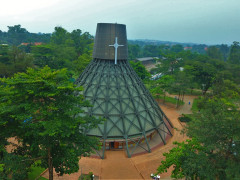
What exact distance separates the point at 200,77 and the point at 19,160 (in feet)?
181

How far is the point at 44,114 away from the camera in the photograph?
12.5 metres

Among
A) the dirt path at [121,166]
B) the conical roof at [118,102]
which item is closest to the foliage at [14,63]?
the conical roof at [118,102]

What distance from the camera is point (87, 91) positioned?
2869 centimetres

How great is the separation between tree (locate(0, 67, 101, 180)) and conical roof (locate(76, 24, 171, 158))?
35.6 feet

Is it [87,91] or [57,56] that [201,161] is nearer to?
[87,91]

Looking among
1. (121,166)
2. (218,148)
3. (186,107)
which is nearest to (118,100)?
(121,166)

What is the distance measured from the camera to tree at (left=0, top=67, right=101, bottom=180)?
12406mm

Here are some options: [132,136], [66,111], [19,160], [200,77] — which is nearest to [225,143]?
[66,111]

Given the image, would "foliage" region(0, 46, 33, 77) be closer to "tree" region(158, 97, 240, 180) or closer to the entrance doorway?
the entrance doorway

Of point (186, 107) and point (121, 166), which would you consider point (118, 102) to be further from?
point (186, 107)

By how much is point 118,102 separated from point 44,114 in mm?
15855

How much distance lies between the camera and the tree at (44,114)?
40.7 ft

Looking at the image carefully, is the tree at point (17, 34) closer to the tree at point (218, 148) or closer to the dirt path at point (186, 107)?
the dirt path at point (186, 107)

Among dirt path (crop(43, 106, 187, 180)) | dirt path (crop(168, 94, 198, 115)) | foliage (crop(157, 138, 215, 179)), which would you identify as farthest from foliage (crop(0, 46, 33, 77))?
dirt path (crop(168, 94, 198, 115))
